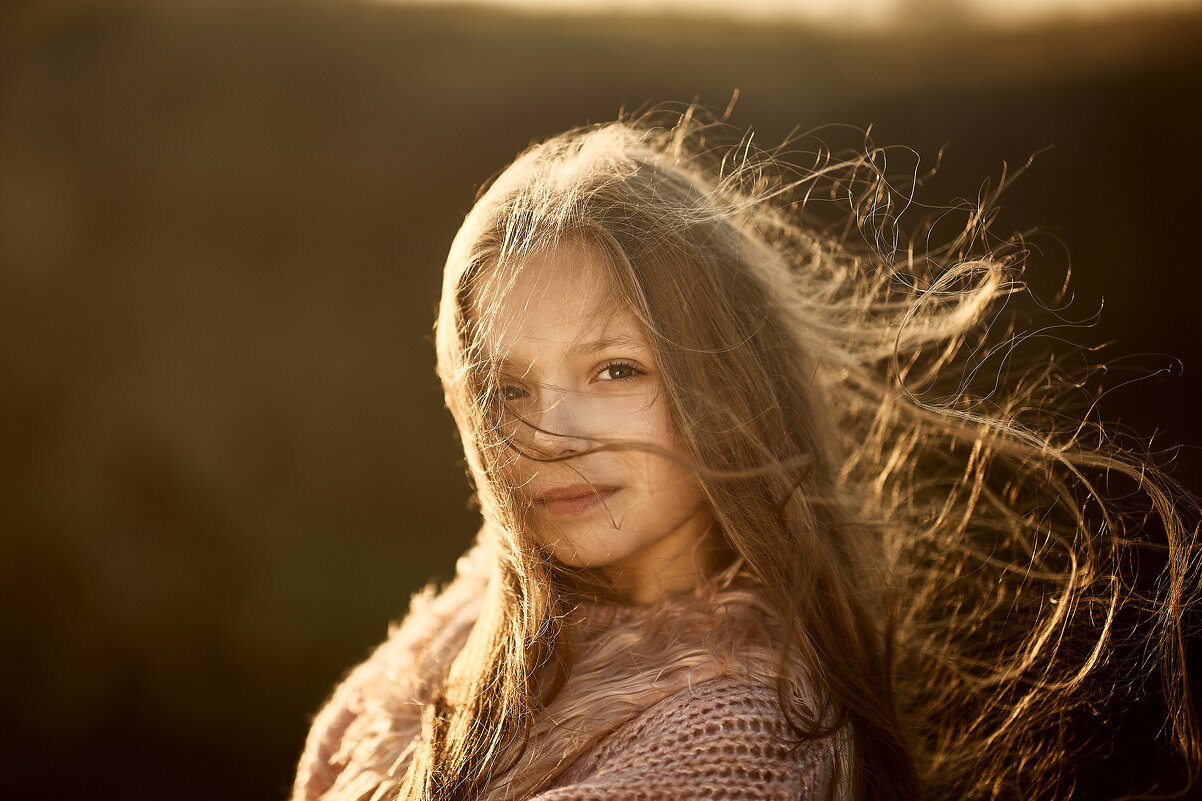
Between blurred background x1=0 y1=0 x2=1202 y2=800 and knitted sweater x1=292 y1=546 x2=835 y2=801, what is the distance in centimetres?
84

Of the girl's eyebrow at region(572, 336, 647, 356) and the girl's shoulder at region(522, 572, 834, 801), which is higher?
the girl's eyebrow at region(572, 336, 647, 356)

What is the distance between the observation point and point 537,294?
80 cm

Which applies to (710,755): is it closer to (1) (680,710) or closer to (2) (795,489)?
(1) (680,710)

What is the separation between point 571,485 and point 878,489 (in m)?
0.51

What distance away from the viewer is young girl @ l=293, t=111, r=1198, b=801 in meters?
0.77

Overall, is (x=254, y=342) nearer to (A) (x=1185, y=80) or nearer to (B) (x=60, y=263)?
(B) (x=60, y=263)

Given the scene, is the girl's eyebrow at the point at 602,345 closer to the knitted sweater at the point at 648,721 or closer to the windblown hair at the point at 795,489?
the windblown hair at the point at 795,489

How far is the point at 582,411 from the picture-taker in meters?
0.79

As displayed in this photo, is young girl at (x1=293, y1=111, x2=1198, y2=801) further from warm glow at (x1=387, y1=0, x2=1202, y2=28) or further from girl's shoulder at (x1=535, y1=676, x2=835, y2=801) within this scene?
warm glow at (x1=387, y1=0, x2=1202, y2=28)

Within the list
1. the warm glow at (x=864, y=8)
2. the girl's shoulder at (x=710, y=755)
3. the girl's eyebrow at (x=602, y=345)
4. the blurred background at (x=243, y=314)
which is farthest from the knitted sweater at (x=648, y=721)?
the warm glow at (x=864, y=8)

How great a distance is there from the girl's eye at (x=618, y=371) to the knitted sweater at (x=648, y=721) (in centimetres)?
23

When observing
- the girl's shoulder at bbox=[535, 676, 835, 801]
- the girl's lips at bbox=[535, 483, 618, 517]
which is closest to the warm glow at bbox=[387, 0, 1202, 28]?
the girl's lips at bbox=[535, 483, 618, 517]

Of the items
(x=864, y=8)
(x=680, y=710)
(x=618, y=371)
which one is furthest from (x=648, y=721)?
(x=864, y=8)

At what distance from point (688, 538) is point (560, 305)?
0.29m
